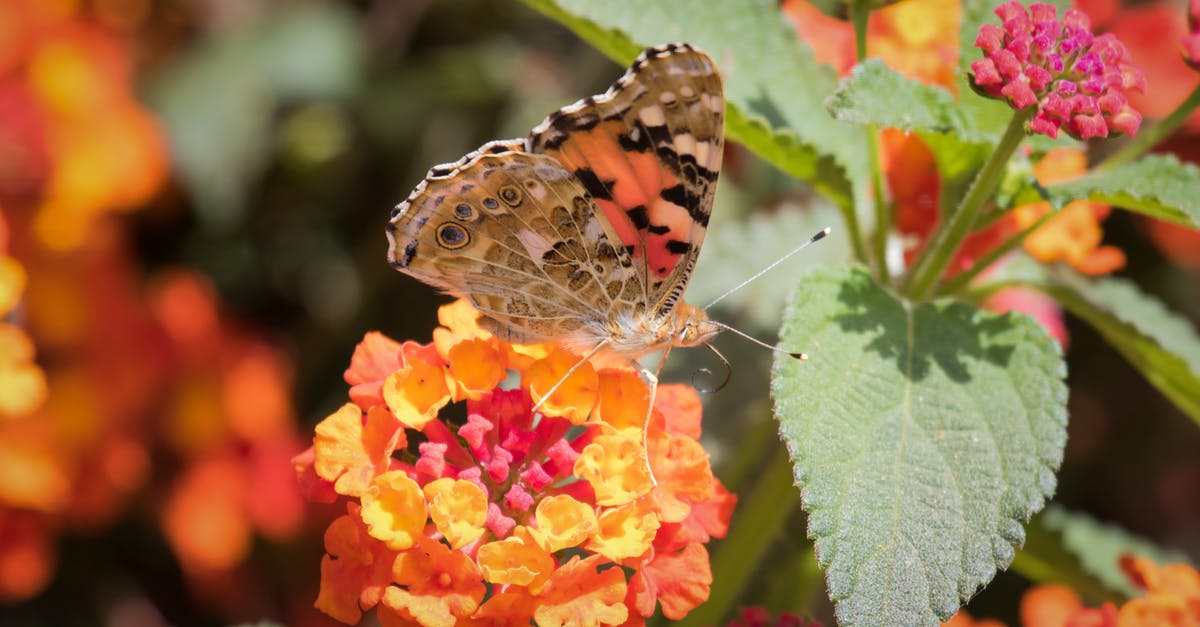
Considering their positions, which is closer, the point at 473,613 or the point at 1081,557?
the point at 473,613

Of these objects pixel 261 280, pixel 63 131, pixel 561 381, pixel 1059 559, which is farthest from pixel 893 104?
pixel 261 280

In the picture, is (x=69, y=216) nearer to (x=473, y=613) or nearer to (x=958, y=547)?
(x=473, y=613)

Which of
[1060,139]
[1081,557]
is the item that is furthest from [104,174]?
[1081,557]

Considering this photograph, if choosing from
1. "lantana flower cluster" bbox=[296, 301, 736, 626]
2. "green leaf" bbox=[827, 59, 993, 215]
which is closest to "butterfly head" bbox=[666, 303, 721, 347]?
"lantana flower cluster" bbox=[296, 301, 736, 626]

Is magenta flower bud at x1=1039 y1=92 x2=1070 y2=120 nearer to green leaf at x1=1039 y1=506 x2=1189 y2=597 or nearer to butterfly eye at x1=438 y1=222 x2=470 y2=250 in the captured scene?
butterfly eye at x1=438 y1=222 x2=470 y2=250

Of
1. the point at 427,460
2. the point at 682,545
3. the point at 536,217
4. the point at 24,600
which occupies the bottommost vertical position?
the point at 24,600

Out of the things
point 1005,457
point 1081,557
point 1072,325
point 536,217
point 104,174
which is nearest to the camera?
point 1005,457

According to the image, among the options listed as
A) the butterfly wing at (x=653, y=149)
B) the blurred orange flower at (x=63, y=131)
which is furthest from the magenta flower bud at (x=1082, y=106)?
the blurred orange flower at (x=63, y=131)

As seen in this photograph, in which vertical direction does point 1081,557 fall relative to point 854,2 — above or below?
below
